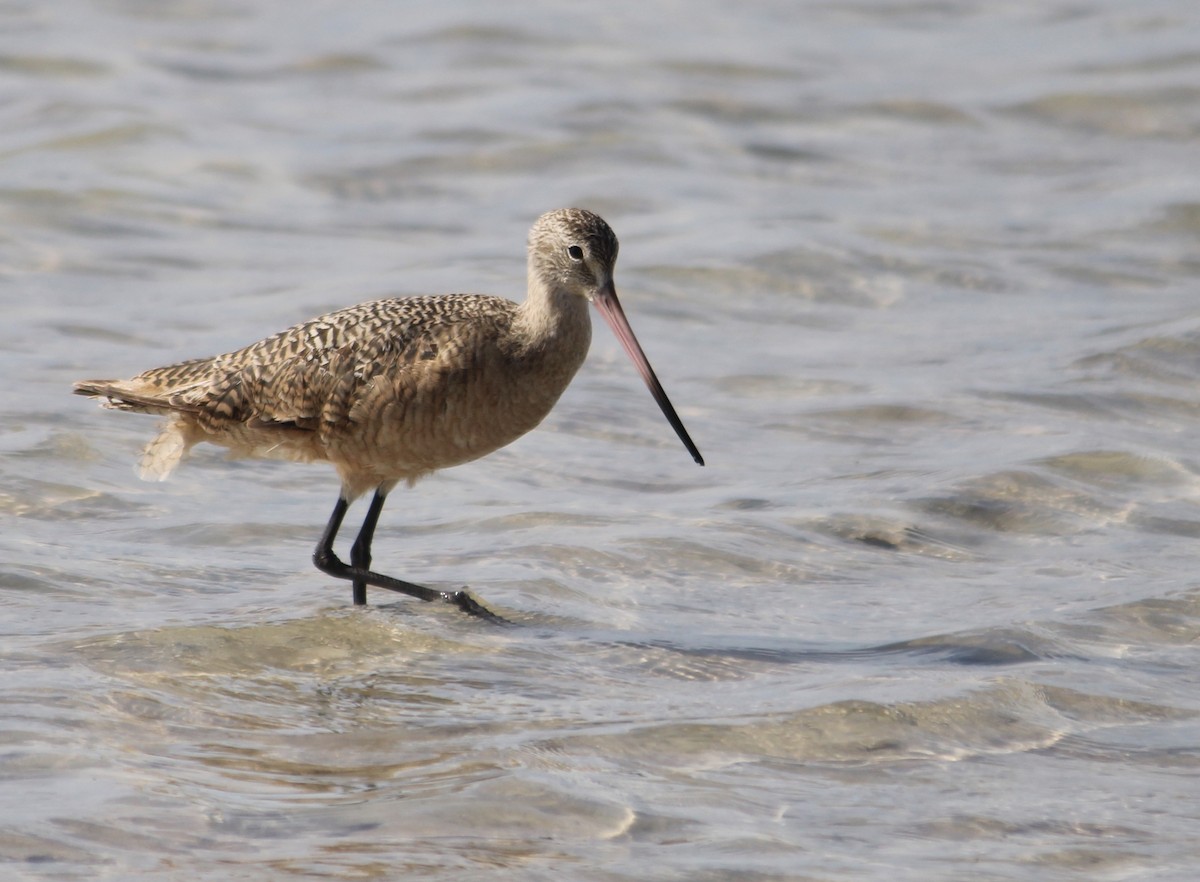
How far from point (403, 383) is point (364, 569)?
73cm

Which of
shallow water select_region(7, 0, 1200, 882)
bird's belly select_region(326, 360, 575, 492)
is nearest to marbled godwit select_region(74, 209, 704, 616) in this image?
bird's belly select_region(326, 360, 575, 492)

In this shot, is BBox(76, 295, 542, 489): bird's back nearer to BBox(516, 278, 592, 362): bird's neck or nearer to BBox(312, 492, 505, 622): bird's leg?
BBox(516, 278, 592, 362): bird's neck

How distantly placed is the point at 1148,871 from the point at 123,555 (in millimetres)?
3307

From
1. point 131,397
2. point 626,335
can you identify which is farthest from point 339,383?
point 626,335

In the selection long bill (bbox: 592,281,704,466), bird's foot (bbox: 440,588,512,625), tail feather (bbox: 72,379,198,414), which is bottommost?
bird's foot (bbox: 440,588,512,625)

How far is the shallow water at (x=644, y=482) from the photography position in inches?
169

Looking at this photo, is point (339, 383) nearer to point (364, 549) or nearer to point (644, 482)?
point (364, 549)

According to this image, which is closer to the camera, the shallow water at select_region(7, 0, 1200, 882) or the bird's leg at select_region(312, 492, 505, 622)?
the shallow water at select_region(7, 0, 1200, 882)

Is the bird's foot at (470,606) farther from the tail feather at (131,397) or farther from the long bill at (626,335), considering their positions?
the tail feather at (131,397)

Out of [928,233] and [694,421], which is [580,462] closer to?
[694,421]

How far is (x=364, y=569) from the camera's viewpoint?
5.86 m

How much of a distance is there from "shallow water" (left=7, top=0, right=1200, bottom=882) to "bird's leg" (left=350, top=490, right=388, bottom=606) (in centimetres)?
7

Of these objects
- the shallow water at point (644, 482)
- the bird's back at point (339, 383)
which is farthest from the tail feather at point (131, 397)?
the shallow water at point (644, 482)

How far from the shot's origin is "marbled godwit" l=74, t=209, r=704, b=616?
543 cm
